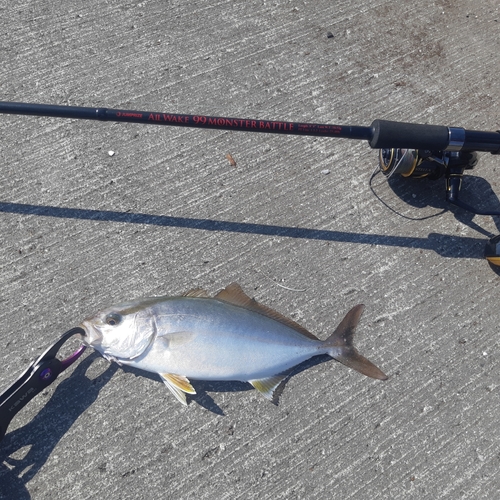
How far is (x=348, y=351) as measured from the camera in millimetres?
2371

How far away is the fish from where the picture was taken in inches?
87.4

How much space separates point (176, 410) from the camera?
7.54 ft

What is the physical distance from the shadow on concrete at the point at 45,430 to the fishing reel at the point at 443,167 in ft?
6.11

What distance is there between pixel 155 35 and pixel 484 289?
2566 mm

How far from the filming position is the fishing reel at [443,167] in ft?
8.10

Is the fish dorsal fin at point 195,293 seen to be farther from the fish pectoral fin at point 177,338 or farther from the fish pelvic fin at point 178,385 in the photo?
the fish pelvic fin at point 178,385

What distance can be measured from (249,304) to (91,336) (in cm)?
79

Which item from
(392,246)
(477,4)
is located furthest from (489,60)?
(392,246)

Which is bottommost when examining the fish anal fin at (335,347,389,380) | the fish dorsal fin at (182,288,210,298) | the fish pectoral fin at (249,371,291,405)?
the fish anal fin at (335,347,389,380)

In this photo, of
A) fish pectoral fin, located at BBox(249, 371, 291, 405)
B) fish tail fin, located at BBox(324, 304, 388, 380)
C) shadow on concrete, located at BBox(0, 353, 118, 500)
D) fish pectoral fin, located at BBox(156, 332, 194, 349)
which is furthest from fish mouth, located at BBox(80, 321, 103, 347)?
fish tail fin, located at BBox(324, 304, 388, 380)

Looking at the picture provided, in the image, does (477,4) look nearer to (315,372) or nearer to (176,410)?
(315,372)

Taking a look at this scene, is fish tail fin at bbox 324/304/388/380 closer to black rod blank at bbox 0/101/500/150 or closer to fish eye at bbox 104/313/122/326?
black rod blank at bbox 0/101/500/150

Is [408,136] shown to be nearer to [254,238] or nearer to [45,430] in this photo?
[254,238]

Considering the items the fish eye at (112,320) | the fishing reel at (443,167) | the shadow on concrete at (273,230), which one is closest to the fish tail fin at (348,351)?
the shadow on concrete at (273,230)
